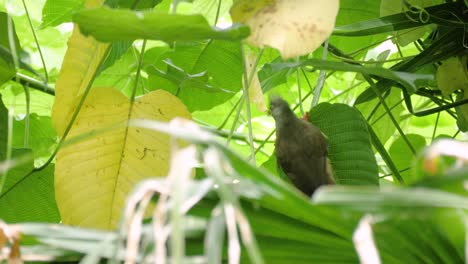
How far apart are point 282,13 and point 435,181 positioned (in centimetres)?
35

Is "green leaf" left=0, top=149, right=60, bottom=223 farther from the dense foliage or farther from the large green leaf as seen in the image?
the large green leaf

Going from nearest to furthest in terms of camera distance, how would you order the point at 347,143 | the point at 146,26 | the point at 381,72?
the point at 146,26
the point at 381,72
the point at 347,143

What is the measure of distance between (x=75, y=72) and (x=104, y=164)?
10cm

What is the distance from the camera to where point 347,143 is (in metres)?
0.83

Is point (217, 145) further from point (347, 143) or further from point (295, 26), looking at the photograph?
point (347, 143)

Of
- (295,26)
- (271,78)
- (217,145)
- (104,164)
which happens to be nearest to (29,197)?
(104,164)

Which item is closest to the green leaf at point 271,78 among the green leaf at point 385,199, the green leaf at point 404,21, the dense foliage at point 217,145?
the dense foliage at point 217,145

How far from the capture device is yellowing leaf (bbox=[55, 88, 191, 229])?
74cm

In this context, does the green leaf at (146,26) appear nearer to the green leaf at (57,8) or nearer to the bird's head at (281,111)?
the bird's head at (281,111)

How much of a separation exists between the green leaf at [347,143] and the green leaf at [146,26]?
11.1 inches

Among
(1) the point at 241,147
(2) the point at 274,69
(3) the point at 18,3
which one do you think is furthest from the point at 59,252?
(3) the point at 18,3

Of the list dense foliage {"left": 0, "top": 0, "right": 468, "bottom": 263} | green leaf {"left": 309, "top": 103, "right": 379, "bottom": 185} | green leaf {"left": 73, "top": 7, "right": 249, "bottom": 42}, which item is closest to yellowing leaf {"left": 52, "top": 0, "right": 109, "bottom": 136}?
dense foliage {"left": 0, "top": 0, "right": 468, "bottom": 263}

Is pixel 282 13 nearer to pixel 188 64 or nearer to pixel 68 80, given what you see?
pixel 68 80

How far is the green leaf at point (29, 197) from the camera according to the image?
3.06ft
